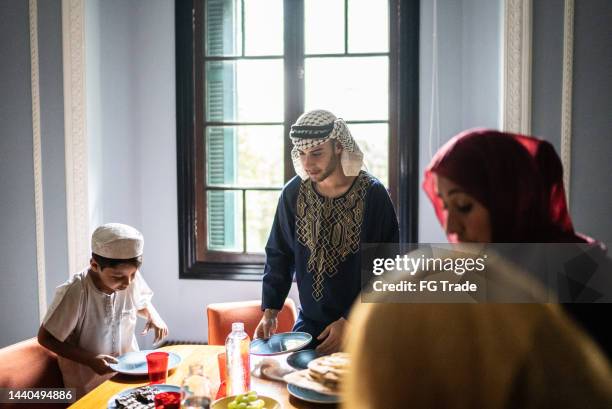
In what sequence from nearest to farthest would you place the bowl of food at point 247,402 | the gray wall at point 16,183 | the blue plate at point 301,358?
the bowl of food at point 247,402 < the blue plate at point 301,358 < the gray wall at point 16,183

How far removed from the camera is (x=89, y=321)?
186 cm

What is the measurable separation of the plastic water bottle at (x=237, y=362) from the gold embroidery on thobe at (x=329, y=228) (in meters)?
0.62

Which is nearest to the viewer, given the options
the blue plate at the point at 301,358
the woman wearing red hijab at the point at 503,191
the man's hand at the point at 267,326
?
the woman wearing red hijab at the point at 503,191

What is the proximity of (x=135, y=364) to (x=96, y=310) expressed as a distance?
39 centimetres

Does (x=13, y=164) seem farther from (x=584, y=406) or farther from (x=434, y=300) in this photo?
(x=584, y=406)

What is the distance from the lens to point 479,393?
2.45ft

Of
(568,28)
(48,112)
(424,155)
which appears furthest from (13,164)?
(568,28)

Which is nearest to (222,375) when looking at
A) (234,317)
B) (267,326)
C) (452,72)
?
(267,326)

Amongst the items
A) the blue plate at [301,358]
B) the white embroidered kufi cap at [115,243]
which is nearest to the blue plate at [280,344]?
the blue plate at [301,358]

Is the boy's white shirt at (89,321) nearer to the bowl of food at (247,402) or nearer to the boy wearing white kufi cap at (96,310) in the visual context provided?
the boy wearing white kufi cap at (96,310)

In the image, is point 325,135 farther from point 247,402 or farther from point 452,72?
point 452,72

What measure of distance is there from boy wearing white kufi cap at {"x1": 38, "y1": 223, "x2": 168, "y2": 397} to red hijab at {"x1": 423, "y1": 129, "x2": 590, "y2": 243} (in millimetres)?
1272

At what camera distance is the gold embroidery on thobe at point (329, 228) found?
1922mm

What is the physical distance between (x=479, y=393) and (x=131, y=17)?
2995 mm
